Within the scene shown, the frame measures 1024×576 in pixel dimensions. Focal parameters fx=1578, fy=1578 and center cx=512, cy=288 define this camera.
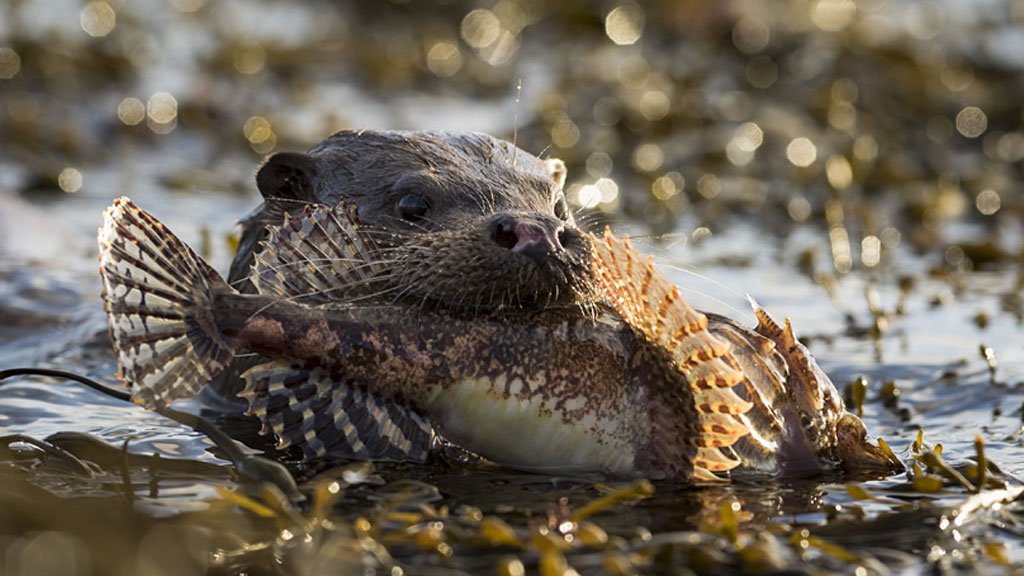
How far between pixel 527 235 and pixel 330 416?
0.55m

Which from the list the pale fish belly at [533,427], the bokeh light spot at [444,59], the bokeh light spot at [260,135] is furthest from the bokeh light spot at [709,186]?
the pale fish belly at [533,427]

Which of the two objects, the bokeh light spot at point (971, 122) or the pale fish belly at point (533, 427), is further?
the bokeh light spot at point (971, 122)

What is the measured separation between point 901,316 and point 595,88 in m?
4.07

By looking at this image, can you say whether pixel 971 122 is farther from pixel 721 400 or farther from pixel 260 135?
pixel 721 400

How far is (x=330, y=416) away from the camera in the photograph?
318cm

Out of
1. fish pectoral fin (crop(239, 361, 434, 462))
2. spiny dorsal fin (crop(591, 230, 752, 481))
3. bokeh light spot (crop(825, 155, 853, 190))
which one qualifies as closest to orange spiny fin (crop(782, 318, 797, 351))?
spiny dorsal fin (crop(591, 230, 752, 481))

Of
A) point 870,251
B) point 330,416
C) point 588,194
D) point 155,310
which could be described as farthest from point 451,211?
point 588,194

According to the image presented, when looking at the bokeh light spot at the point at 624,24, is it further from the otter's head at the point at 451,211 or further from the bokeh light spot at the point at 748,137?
the otter's head at the point at 451,211

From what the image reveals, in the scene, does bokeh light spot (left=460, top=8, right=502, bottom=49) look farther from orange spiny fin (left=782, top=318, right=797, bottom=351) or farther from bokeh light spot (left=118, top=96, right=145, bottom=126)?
orange spiny fin (left=782, top=318, right=797, bottom=351)

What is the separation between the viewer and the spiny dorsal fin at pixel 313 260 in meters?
3.18

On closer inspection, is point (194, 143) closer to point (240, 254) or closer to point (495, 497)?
point (240, 254)

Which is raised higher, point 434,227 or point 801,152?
point 801,152

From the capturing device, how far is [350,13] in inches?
454

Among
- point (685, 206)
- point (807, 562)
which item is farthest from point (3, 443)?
point (685, 206)
